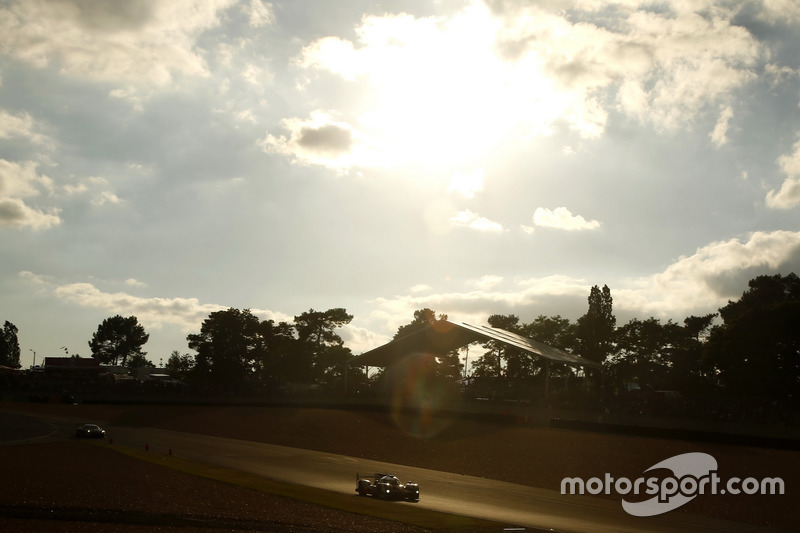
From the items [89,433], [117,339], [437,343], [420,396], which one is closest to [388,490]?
[89,433]

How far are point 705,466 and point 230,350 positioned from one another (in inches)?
3443

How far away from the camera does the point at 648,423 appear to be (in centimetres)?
4641

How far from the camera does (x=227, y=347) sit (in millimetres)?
110688

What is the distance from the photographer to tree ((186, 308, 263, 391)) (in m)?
110

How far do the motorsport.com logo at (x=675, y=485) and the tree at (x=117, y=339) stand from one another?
185284 mm

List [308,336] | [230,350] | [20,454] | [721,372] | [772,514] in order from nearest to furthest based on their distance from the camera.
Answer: [772,514], [20,454], [721,372], [230,350], [308,336]

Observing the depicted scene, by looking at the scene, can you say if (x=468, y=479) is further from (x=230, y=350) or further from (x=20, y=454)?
(x=230, y=350)

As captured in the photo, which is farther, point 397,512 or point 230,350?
point 230,350

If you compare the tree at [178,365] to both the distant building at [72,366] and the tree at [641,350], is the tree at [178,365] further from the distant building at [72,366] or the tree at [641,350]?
the tree at [641,350]

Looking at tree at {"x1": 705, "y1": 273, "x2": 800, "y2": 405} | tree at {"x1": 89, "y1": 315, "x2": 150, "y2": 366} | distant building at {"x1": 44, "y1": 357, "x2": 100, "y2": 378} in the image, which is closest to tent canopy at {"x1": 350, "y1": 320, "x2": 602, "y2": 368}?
tree at {"x1": 705, "y1": 273, "x2": 800, "y2": 405}

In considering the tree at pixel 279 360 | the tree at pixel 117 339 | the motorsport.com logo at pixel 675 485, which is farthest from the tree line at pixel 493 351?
the tree at pixel 117 339

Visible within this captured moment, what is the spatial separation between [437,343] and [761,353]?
30.1m

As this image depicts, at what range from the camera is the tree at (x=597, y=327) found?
102500 millimetres

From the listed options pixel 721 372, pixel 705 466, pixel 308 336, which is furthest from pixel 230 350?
pixel 705 466
